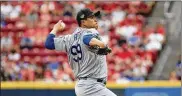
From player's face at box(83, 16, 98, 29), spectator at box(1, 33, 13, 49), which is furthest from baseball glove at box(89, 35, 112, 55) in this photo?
spectator at box(1, 33, 13, 49)

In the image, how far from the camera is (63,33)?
637 inches

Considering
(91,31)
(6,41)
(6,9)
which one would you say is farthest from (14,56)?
(91,31)

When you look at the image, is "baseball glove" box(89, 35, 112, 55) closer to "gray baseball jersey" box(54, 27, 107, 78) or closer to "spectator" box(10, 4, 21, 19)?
"gray baseball jersey" box(54, 27, 107, 78)

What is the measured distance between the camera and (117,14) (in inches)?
658

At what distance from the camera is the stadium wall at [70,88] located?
10617 millimetres

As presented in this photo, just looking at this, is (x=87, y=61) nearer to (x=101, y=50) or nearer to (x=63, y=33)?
(x=101, y=50)

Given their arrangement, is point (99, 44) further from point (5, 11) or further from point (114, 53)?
point (5, 11)

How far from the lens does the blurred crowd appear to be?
14.6m

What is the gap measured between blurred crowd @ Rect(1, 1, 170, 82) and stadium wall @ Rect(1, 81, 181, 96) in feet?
6.46

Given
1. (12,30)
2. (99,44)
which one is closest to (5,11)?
(12,30)

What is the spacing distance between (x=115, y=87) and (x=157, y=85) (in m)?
0.78

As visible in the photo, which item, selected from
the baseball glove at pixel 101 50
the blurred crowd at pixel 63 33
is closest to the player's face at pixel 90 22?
the baseball glove at pixel 101 50

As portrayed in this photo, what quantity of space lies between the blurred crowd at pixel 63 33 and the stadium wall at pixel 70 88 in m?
1.97

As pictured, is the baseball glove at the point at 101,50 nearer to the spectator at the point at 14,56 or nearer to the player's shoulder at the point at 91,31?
the player's shoulder at the point at 91,31
